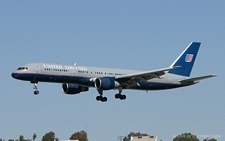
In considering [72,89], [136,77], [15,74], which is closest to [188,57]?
[136,77]

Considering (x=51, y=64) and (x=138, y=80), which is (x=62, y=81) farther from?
(x=138, y=80)

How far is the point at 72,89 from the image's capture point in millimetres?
91375

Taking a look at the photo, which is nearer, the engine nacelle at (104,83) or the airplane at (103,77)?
the airplane at (103,77)

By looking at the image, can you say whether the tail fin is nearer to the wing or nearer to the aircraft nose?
the wing

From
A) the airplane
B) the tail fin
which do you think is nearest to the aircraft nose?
the airplane

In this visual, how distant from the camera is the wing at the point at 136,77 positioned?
3388 inches

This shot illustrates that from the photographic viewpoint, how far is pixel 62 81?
3322 inches

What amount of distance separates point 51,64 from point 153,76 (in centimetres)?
1497

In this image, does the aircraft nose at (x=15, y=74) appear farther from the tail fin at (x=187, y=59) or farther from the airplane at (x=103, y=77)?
the tail fin at (x=187, y=59)

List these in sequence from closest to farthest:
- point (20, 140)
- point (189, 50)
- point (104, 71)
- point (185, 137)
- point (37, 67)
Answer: point (37, 67)
point (104, 71)
point (189, 50)
point (20, 140)
point (185, 137)

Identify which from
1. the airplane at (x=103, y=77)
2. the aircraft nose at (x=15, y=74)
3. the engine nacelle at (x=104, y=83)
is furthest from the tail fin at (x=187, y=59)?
the aircraft nose at (x=15, y=74)

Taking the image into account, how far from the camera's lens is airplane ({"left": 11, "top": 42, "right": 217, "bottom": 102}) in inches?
3268

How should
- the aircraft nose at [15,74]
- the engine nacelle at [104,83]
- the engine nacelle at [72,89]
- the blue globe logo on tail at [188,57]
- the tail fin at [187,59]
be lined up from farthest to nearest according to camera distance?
the blue globe logo on tail at [188,57] < the tail fin at [187,59] < the engine nacelle at [72,89] < the engine nacelle at [104,83] < the aircraft nose at [15,74]

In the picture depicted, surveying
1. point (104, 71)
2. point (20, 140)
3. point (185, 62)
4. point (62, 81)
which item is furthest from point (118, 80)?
point (20, 140)
